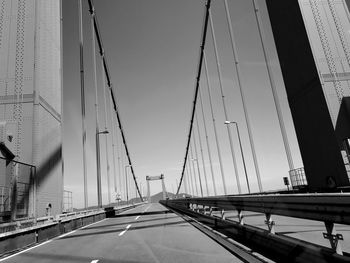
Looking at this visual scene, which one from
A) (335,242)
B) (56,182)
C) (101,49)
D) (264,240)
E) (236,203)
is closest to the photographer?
(335,242)

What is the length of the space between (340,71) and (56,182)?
19231 millimetres

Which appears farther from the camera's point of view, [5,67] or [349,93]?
[5,67]

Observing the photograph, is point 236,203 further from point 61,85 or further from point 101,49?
point 101,49

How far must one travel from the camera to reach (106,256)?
21.7ft

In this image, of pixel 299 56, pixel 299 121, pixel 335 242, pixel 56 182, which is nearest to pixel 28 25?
pixel 56 182

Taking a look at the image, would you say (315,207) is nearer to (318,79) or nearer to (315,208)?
(315,208)

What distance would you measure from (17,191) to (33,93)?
7.11 m

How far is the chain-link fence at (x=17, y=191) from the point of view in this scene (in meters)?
11.5

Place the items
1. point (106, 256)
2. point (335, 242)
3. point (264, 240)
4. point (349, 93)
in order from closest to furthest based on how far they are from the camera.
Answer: point (335, 242) → point (264, 240) → point (106, 256) → point (349, 93)

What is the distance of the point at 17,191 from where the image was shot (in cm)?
1329

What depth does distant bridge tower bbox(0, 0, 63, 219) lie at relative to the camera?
17.7 metres

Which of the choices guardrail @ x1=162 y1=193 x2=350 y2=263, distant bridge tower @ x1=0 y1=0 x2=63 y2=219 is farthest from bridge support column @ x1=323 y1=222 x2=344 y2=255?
distant bridge tower @ x1=0 y1=0 x2=63 y2=219

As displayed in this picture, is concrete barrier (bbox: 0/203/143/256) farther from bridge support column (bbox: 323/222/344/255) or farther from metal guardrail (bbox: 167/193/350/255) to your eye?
bridge support column (bbox: 323/222/344/255)

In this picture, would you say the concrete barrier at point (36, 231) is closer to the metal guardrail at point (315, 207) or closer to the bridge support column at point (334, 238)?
the metal guardrail at point (315, 207)
